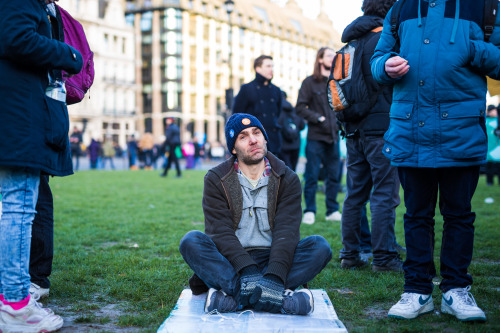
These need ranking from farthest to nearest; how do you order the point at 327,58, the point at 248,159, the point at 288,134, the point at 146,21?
the point at 146,21, the point at 288,134, the point at 327,58, the point at 248,159

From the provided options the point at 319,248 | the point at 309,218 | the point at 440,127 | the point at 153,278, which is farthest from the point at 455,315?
the point at 309,218

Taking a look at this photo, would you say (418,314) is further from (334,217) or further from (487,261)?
(334,217)

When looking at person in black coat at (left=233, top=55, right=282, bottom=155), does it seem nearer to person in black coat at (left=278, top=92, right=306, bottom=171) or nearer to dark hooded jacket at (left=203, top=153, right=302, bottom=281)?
person in black coat at (left=278, top=92, right=306, bottom=171)

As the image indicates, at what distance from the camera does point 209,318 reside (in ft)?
11.3

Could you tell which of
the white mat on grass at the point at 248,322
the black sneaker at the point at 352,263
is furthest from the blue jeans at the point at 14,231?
the black sneaker at the point at 352,263

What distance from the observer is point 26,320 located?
3217mm

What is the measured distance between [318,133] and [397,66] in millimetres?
4394

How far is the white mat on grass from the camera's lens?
3.20 meters

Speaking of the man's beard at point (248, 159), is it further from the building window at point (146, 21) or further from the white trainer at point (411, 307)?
the building window at point (146, 21)

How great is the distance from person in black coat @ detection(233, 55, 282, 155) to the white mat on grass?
407cm

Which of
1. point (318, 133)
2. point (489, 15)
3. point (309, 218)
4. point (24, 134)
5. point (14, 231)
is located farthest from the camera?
point (309, 218)

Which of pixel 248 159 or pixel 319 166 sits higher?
pixel 248 159

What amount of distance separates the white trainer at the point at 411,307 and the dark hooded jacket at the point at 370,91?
5.42ft

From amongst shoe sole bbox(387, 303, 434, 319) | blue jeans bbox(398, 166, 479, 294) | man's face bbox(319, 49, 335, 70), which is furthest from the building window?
shoe sole bbox(387, 303, 434, 319)
